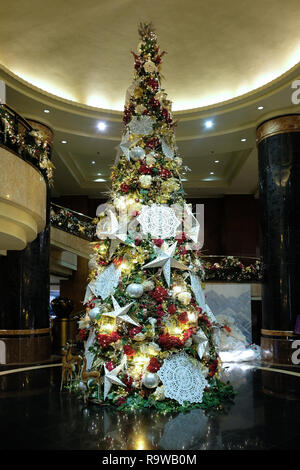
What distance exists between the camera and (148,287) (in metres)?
4.70

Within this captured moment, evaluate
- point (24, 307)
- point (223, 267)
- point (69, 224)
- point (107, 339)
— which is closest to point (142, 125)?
point (107, 339)

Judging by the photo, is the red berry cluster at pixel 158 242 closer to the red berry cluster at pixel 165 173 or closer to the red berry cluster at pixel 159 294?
the red berry cluster at pixel 159 294

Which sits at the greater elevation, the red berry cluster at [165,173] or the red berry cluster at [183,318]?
the red berry cluster at [165,173]

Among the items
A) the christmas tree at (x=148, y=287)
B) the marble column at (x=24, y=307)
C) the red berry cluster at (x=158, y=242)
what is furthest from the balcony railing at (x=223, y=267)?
the red berry cluster at (x=158, y=242)

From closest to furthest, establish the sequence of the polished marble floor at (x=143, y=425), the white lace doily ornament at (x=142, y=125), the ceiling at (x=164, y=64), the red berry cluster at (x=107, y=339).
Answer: the polished marble floor at (x=143, y=425), the red berry cluster at (x=107, y=339), the white lace doily ornament at (x=142, y=125), the ceiling at (x=164, y=64)

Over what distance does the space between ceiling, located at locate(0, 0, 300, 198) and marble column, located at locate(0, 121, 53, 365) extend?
2.53 m

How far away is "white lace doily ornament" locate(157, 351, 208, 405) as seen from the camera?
4324mm

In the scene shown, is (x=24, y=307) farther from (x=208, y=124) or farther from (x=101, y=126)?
(x=208, y=124)

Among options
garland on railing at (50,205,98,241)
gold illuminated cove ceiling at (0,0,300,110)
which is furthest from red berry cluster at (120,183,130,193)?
Answer: garland on railing at (50,205,98,241)

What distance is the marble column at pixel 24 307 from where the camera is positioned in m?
8.70

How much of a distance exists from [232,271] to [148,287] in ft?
28.0

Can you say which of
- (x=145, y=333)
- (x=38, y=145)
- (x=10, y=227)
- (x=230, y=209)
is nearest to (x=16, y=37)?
(x=38, y=145)

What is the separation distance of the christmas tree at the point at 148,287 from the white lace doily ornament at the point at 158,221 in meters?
0.01
